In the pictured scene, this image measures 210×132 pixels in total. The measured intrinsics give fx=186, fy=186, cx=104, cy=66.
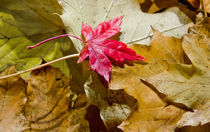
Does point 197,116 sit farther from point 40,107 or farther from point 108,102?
point 40,107

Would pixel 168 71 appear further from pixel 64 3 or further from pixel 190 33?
pixel 64 3

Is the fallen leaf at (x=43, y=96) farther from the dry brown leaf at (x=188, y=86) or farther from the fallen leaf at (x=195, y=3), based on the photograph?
the fallen leaf at (x=195, y=3)

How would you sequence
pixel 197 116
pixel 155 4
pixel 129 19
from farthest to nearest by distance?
1. pixel 155 4
2. pixel 129 19
3. pixel 197 116

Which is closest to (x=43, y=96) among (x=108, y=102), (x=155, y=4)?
(x=108, y=102)

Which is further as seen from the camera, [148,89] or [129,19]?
[129,19]

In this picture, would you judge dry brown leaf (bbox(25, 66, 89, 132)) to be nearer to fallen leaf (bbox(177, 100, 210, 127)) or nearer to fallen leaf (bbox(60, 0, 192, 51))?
fallen leaf (bbox(60, 0, 192, 51))

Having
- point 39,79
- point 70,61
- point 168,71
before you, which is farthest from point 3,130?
point 168,71
